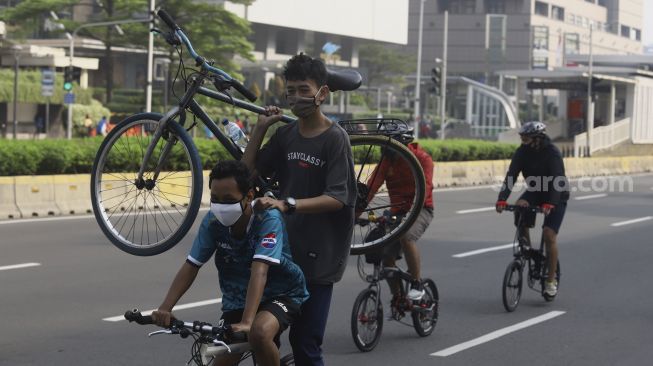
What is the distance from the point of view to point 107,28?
178 feet

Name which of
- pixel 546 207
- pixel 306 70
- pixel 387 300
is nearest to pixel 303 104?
pixel 306 70

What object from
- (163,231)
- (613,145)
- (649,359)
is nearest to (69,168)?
(649,359)

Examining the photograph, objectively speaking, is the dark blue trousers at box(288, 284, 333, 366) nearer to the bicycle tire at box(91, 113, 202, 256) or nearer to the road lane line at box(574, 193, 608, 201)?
the bicycle tire at box(91, 113, 202, 256)

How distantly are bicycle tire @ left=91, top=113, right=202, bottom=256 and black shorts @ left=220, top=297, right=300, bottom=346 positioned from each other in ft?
1.46

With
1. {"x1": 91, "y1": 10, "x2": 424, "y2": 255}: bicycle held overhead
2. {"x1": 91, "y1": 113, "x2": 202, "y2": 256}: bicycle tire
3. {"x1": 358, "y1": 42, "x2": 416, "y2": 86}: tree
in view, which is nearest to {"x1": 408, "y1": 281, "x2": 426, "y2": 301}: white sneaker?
{"x1": 91, "y1": 10, "x2": 424, "y2": 255}: bicycle held overhead

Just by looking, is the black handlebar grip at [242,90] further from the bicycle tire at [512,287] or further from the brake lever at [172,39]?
the bicycle tire at [512,287]

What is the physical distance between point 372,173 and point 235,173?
1.25 meters

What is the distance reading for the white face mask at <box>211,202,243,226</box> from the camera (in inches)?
191

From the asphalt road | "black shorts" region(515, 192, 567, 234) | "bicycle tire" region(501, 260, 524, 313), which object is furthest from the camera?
"black shorts" region(515, 192, 567, 234)

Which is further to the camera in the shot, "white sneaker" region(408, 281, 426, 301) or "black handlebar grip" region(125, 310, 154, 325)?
"white sneaker" region(408, 281, 426, 301)

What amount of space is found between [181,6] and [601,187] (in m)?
22.8

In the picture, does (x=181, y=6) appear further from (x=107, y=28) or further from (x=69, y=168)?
(x=69, y=168)

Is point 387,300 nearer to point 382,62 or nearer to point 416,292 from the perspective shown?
point 416,292

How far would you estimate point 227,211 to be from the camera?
4855mm
